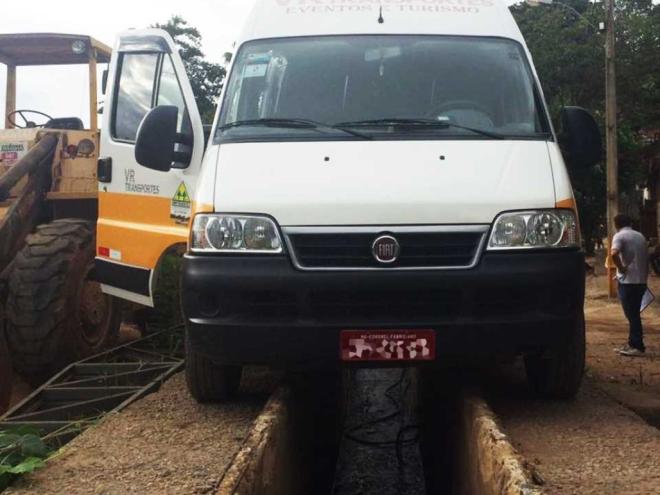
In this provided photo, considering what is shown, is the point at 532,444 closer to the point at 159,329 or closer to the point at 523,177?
the point at 523,177

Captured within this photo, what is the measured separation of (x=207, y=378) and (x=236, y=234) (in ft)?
3.57

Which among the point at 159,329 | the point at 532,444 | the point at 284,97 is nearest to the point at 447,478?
→ the point at 532,444

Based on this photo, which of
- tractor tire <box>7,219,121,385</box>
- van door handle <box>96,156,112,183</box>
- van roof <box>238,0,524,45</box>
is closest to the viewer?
van roof <box>238,0,524,45</box>

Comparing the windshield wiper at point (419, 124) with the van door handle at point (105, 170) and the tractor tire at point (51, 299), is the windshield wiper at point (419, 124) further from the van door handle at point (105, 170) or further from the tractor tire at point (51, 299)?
the tractor tire at point (51, 299)

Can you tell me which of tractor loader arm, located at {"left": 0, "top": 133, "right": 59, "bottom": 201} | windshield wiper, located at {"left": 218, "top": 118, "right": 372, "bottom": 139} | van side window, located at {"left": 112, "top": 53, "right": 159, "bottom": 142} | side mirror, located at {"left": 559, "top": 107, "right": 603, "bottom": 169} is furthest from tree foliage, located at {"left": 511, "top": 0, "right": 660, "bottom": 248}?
windshield wiper, located at {"left": 218, "top": 118, "right": 372, "bottom": 139}

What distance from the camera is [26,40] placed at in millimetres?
8078

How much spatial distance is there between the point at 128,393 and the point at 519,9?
2789cm

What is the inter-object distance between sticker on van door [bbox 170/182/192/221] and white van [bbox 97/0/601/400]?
0.73 meters

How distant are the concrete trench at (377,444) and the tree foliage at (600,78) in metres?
16.3

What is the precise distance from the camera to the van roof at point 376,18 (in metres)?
5.23

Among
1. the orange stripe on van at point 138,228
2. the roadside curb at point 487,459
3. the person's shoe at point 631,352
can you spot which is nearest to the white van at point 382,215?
the roadside curb at point 487,459

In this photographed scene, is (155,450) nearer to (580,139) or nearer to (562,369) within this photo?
(562,369)

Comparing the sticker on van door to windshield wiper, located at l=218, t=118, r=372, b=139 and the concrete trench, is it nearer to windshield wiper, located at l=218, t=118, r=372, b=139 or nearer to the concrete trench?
windshield wiper, located at l=218, t=118, r=372, b=139

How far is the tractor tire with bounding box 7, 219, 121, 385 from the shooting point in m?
6.41
